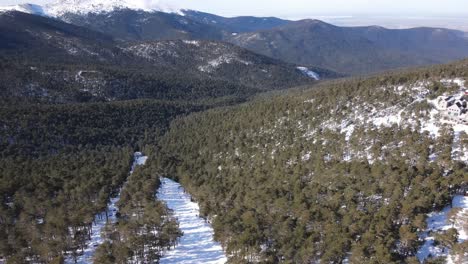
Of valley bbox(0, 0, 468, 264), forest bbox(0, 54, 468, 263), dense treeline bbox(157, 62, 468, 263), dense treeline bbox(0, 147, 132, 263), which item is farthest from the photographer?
dense treeline bbox(0, 147, 132, 263)

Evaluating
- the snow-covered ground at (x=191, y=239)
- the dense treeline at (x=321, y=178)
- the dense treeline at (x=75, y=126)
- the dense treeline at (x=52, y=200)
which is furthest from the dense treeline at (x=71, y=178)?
the dense treeline at (x=321, y=178)

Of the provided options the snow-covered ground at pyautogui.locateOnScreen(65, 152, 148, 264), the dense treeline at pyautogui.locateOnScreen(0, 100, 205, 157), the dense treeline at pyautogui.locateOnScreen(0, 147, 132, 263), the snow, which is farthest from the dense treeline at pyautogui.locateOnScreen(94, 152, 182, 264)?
the dense treeline at pyautogui.locateOnScreen(0, 100, 205, 157)

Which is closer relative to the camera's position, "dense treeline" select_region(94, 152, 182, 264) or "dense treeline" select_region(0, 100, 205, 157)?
"dense treeline" select_region(94, 152, 182, 264)

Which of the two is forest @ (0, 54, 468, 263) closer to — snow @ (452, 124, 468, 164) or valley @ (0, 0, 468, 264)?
valley @ (0, 0, 468, 264)

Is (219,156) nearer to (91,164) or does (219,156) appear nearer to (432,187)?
(91,164)

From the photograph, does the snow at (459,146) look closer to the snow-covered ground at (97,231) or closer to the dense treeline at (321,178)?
the dense treeline at (321,178)
